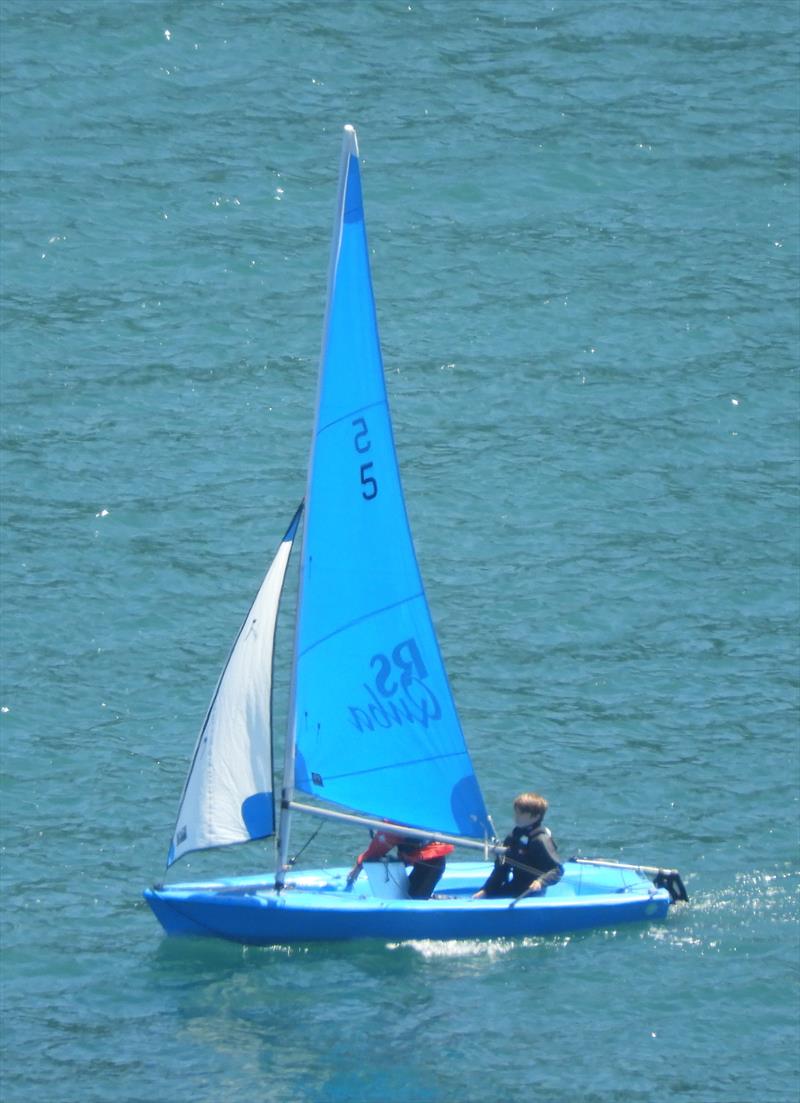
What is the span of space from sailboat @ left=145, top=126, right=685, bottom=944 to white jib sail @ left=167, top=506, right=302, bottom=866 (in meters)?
0.01

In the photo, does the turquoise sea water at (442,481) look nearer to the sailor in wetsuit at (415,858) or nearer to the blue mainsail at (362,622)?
the sailor in wetsuit at (415,858)

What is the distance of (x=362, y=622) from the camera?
652 inches

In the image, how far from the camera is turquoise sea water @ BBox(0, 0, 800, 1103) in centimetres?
1561

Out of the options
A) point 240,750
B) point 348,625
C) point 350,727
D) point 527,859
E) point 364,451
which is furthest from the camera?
point 527,859

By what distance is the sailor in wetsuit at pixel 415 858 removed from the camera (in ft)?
55.7

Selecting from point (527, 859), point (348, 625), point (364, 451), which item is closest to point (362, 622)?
point (348, 625)

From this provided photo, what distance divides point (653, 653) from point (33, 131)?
1294 cm

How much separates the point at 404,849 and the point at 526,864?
1.05 meters

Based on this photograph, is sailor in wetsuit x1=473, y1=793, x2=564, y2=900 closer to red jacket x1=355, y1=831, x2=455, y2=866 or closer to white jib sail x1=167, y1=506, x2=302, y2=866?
red jacket x1=355, y1=831, x2=455, y2=866

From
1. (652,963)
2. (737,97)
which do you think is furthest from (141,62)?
(652,963)

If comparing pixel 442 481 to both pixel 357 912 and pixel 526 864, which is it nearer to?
pixel 526 864

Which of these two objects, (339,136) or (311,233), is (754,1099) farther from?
(339,136)

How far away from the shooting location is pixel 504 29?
102 feet

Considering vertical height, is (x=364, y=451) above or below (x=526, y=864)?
above
